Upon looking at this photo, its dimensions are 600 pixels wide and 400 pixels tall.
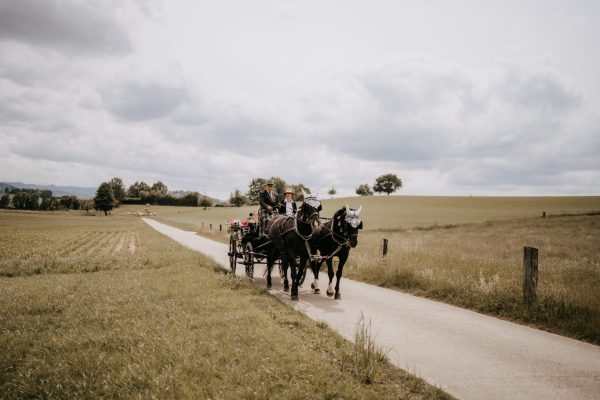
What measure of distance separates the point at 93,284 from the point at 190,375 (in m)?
7.68

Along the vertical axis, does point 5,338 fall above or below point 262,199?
below

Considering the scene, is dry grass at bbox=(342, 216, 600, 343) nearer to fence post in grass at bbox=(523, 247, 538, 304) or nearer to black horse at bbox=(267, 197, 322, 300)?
fence post in grass at bbox=(523, 247, 538, 304)

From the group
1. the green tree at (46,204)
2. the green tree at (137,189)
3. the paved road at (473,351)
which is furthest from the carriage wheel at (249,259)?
the green tree at (137,189)

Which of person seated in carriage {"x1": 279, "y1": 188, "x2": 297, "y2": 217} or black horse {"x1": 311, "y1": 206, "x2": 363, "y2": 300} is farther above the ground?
person seated in carriage {"x1": 279, "y1": 188, "x2": 297, "y2": 217}

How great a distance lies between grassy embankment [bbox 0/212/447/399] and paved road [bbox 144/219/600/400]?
53cm

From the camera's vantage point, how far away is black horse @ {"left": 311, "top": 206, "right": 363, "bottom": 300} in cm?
856

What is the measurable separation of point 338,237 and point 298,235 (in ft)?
3.46

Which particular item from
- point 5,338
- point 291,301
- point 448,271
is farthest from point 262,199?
point 5,338

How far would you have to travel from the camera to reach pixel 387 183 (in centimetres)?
13350

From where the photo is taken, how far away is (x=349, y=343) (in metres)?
5.65

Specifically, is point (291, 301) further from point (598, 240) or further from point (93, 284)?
point (598, 240)

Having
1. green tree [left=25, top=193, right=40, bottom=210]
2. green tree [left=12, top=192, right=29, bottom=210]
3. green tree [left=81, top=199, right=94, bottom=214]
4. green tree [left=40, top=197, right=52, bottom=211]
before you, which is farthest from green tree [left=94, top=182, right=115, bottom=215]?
green tree [left=12, top=192, right=29, bottom=210]

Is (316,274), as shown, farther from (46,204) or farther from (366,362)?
(46,204)

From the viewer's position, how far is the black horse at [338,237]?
8.56 m
